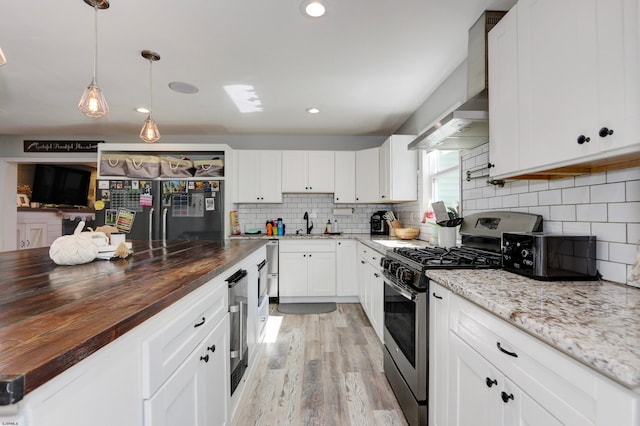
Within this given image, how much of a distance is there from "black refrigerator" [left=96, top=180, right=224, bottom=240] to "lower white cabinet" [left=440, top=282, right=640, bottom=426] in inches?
129

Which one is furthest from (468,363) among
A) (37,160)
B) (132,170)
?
(37,160)

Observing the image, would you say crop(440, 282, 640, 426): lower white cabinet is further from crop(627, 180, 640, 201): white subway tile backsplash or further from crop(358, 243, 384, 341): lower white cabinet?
crop(358, 243, 384, 341): lower white cabinet

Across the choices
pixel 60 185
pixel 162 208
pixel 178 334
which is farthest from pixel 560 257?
pixel 60 185

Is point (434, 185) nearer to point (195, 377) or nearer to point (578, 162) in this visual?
point (578, 162)

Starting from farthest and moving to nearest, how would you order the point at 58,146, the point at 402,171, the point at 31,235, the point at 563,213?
the point at 31,235 → the point at 58,146 → the point at 402,171 → the point at 563,213

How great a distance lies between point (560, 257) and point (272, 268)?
315 centimetres

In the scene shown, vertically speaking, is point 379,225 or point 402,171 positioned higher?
point 402,171

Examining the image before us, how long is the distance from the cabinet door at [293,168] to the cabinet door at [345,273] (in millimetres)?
1115

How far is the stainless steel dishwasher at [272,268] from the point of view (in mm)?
3842

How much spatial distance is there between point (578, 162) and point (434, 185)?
209cm

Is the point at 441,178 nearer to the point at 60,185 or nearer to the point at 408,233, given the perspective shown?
the point at 408,233

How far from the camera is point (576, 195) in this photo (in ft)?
4.54

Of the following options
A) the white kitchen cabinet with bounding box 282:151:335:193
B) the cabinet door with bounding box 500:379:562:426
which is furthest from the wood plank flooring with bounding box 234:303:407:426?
the white kitchen cabinet with bounding box 282:151:335:193

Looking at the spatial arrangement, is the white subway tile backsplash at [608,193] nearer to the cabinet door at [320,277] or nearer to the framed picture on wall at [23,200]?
the cabinet door at [320,277]
